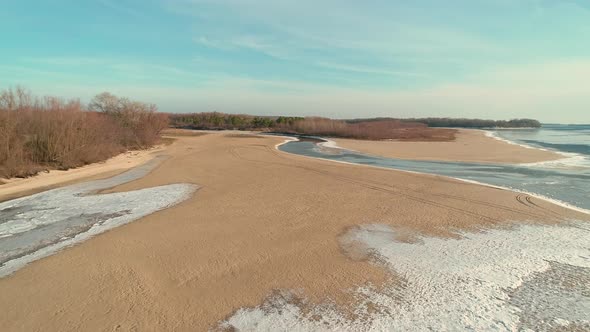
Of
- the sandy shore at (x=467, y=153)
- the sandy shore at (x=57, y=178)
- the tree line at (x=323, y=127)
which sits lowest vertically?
the sandy shore at (x=57, y=178)

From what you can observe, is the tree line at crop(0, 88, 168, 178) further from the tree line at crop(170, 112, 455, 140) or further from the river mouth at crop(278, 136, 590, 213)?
the tree line at crop(170, 112, 455, 140)

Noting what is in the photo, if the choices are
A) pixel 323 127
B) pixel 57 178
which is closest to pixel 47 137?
pixel 57 178

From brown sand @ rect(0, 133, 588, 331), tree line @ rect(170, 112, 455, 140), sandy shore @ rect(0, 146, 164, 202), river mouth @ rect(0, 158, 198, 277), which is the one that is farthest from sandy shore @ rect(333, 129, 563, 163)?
river mouth @ rect(0, 158, 198, 277)

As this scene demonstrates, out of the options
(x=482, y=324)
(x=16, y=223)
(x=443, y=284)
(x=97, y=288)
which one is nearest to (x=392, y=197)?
(x=443, y=284)

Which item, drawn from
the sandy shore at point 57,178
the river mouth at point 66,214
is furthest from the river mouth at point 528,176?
the sandy shore at point 57,178

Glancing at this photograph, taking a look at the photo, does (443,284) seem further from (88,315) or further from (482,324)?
(88,315)

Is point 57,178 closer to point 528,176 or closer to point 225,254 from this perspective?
point 225,254

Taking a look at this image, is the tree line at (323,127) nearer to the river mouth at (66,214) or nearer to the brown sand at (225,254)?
the brown sand at (225,254)
